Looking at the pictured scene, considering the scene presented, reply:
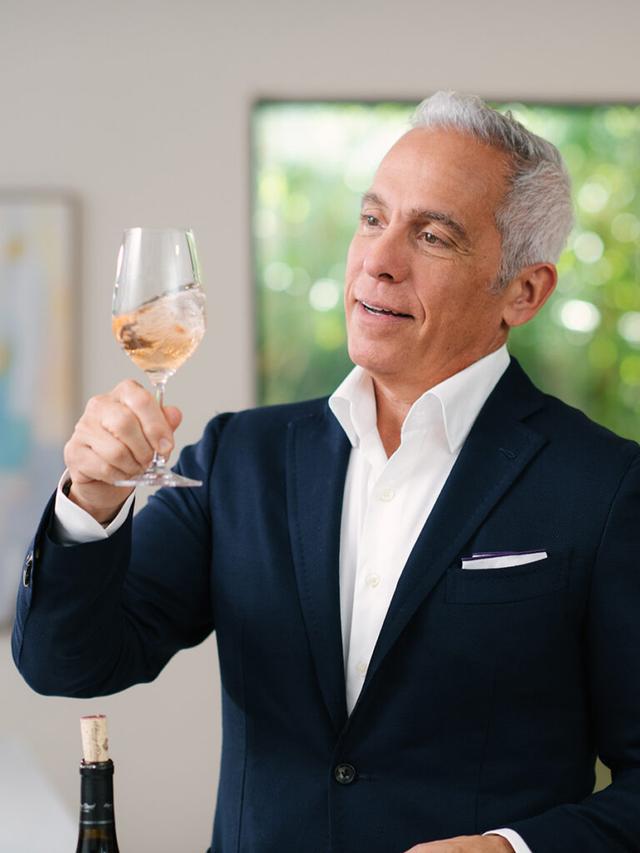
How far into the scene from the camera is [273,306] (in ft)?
14.3

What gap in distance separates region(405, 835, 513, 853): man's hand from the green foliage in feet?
9.24

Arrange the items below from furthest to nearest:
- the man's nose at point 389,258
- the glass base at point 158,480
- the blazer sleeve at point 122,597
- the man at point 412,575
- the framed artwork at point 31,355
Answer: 1. the framed artwork at point 31,355
2. the man's nose at point 389,258
3. the man at point 412,575
4. the blazer sleeve at point 122,597
5. the glass base at point 158,480

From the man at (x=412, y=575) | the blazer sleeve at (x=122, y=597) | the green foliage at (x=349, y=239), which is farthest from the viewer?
the green foliage at (x=349, y=239)

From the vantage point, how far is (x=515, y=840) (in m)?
1.59

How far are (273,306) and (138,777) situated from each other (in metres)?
1.61

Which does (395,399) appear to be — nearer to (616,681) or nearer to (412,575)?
(412,575)

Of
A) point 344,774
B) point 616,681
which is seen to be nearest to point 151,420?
point 344,774

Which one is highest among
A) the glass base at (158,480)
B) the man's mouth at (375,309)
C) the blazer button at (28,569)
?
the man's mouth at (375,309)

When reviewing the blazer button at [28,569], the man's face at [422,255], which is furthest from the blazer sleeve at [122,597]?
the man's face at [422,255]

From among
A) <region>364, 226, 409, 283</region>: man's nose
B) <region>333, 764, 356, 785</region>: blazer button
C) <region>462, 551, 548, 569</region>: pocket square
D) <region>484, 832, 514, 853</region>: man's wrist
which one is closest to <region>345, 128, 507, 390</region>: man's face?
<region>364, 226, 409, 283</region>: man's nose

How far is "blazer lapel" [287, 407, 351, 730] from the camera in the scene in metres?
1.77

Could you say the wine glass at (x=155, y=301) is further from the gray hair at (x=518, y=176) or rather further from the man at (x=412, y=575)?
the gray hair at (x=518, y=176)

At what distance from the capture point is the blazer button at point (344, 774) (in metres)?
1.73

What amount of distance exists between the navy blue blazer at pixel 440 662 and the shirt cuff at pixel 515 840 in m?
0.03
